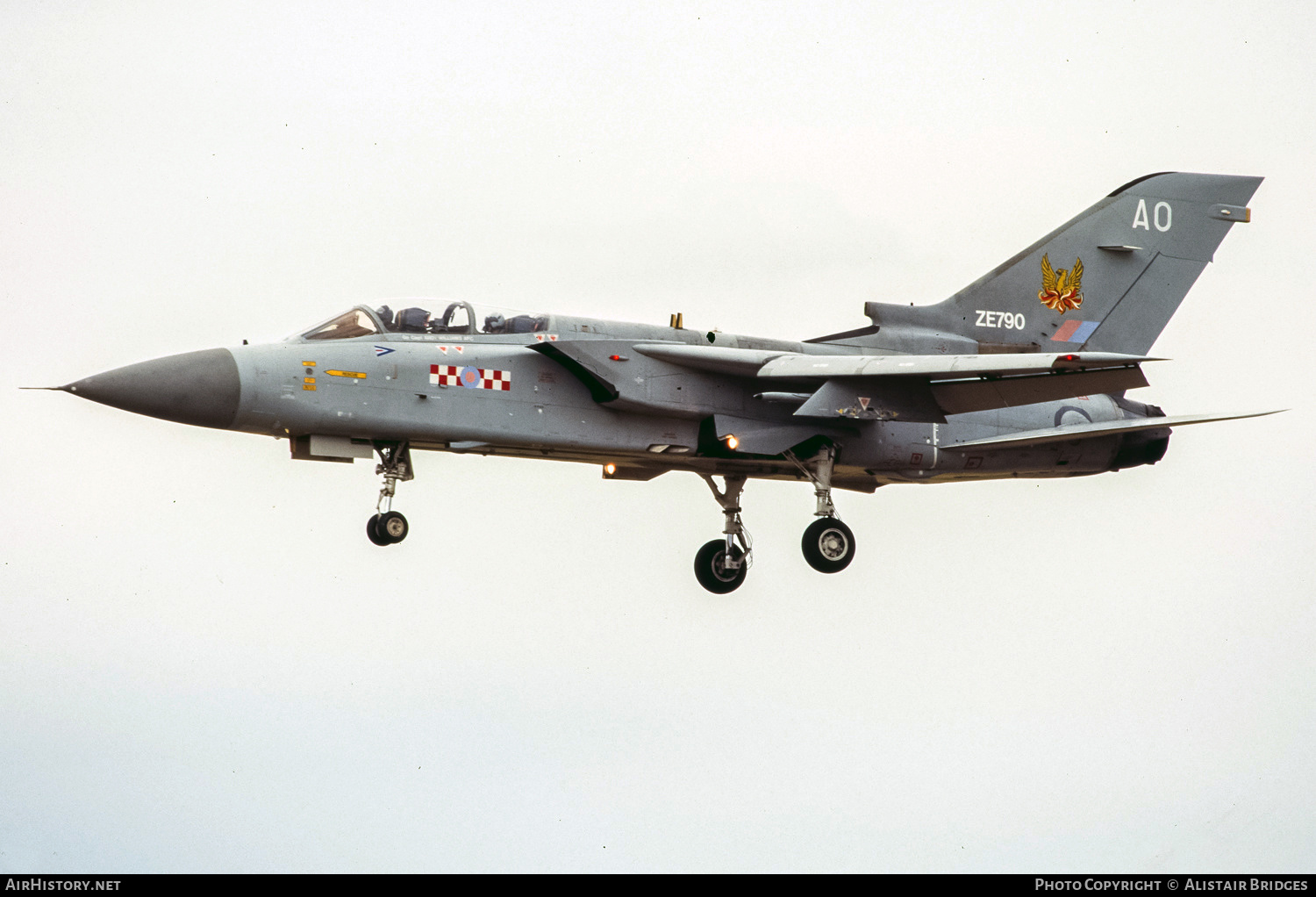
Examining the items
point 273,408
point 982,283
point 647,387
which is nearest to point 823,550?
point 647,387

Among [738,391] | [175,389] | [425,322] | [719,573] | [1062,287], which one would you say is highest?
[1062,287]

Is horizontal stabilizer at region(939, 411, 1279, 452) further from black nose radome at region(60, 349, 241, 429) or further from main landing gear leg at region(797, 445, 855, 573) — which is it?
black nose radome at region(60, 349, 241, 429)

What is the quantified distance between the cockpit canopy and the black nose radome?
1.14 metres

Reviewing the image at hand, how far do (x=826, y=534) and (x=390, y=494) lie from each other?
504 cm

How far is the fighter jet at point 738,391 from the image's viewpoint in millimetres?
17969

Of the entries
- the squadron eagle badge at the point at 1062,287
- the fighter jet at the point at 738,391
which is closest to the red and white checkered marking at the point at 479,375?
the fighter jet at the point at 738,391

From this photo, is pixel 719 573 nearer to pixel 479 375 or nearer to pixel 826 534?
pixel 826 534

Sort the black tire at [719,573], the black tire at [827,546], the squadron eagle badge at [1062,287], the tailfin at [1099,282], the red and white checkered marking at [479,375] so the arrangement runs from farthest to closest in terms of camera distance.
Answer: the squadron eagle badge at [1062,287], the black tire at [719,573], the tailfin at [1099,282], the black tire at [827,546], the red and white checkered marking at [479,375]

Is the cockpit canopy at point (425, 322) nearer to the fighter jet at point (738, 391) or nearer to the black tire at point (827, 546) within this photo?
the fighter jet at point (738, 391)

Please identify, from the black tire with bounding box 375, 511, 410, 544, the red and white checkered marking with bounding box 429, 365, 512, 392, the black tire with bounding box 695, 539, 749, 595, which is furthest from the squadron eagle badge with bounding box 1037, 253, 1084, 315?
the black tire with bounding box 375, 511, 410, 544

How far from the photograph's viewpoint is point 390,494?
1869cm

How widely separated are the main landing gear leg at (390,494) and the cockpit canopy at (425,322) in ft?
4.17

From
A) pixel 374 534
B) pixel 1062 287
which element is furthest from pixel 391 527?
pixel 1062 287

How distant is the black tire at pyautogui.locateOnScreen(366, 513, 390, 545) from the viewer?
1844 cm
